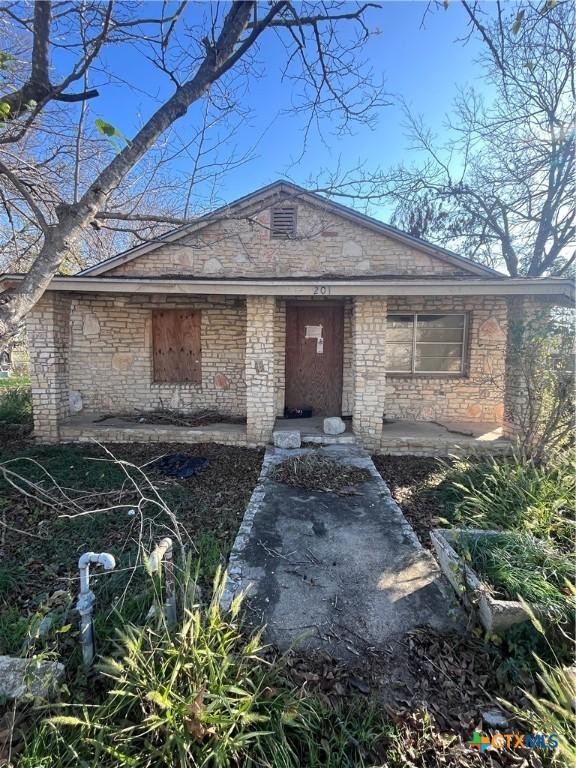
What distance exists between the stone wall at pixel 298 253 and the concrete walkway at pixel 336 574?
208 inches

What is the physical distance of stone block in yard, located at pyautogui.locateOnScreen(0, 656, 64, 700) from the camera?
1942 mm

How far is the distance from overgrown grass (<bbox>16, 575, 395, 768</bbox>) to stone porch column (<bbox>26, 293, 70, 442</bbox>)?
6106 mm

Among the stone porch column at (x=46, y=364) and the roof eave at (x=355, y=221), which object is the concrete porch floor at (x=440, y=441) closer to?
the roof eave at (x=355, y=221)

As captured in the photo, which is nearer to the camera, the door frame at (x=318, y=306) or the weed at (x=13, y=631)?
the weed at (x=13, y=631)

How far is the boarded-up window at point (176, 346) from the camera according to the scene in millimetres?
8125

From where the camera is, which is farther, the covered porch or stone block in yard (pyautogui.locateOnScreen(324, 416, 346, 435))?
stone block in yard (pyautogui.locateOnScreen(324, 416, 346, 435))

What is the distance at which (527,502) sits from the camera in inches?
143

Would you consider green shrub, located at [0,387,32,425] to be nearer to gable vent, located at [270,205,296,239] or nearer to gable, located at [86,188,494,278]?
gable, located at [86,188,494,278]

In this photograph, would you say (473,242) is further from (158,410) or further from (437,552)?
(437,552)

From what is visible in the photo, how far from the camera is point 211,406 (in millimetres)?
8188

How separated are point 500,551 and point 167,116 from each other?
496cm

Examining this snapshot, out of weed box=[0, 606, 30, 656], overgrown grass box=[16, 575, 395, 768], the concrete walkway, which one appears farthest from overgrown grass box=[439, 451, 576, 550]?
weed box=[0, 606, 30, 656]

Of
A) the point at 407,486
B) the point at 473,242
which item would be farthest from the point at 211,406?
the point at 473,242

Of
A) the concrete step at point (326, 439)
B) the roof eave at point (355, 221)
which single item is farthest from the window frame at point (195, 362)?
the concrete step at point (326, 439)
